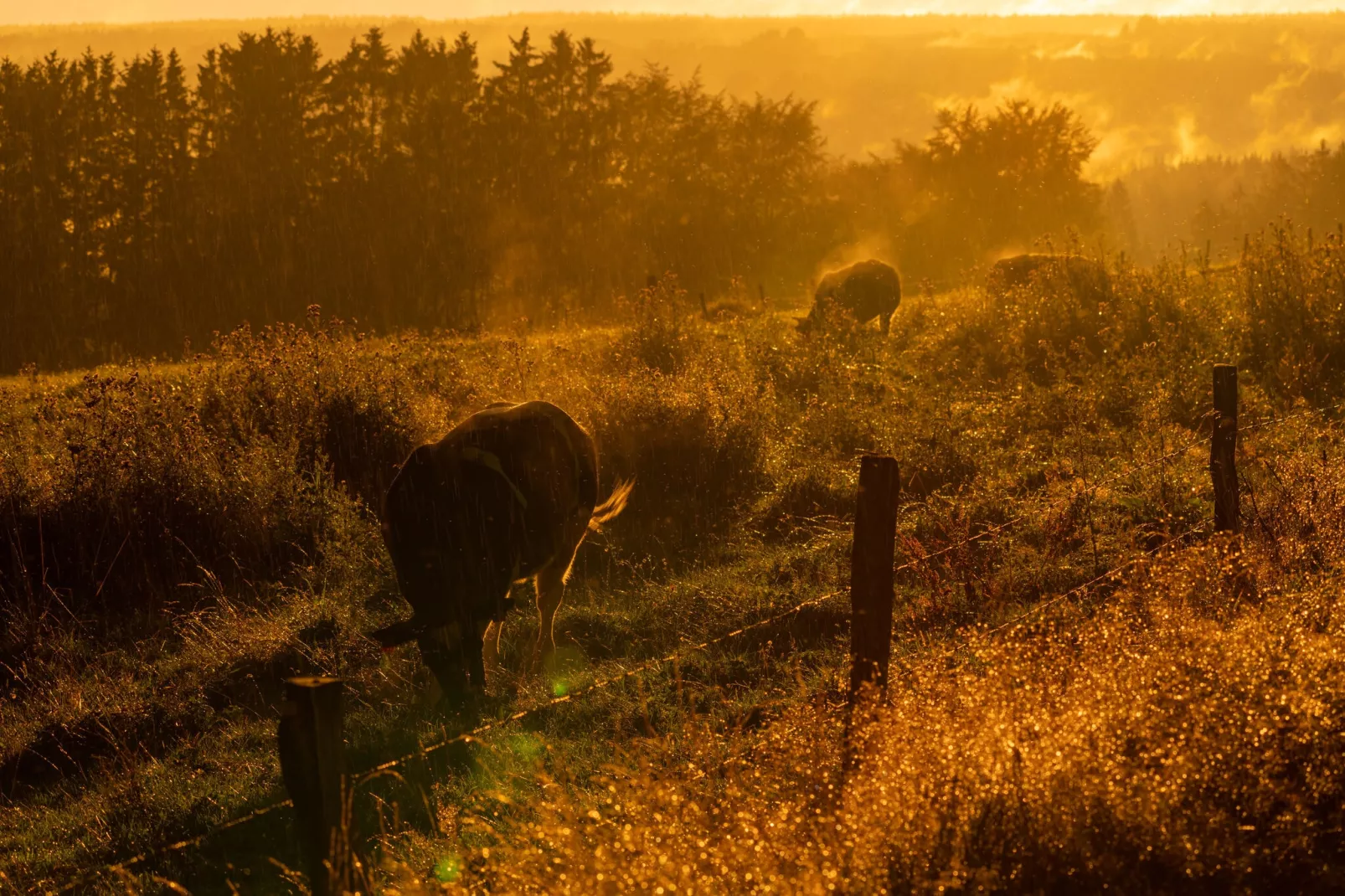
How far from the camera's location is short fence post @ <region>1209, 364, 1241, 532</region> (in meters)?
6.85

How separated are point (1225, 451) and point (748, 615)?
3314 millimetres

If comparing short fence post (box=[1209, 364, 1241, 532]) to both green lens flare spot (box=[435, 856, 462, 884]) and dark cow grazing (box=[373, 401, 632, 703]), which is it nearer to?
dark cow grazing (box=[373, 401, 632, 703])

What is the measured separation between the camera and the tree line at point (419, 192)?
139 feet

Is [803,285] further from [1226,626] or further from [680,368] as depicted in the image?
[1226,626]

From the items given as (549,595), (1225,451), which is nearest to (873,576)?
(1225,451)

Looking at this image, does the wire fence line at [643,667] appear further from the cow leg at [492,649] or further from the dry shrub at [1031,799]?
the cow leg at [492,649]

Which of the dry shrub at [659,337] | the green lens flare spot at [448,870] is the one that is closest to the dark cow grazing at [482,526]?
the green lens flare spot at [448,870]

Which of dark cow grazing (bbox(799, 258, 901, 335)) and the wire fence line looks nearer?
the wire fence line

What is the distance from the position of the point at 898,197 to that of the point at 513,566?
55052 millimetres

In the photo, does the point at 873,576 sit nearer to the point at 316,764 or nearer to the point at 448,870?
the point at 448,870

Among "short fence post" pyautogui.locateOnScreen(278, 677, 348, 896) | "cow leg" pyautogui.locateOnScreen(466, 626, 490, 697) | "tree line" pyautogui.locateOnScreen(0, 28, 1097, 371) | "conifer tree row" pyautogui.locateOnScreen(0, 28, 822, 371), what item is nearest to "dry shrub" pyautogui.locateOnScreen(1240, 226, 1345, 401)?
"cow leg" pyautogui.locateOnScreen(466, 626, 490, 697)

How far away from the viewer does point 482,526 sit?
7031mm

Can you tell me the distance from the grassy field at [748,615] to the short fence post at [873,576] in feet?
0.88

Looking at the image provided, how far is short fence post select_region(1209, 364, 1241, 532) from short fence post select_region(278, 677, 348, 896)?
5712 millimetres
